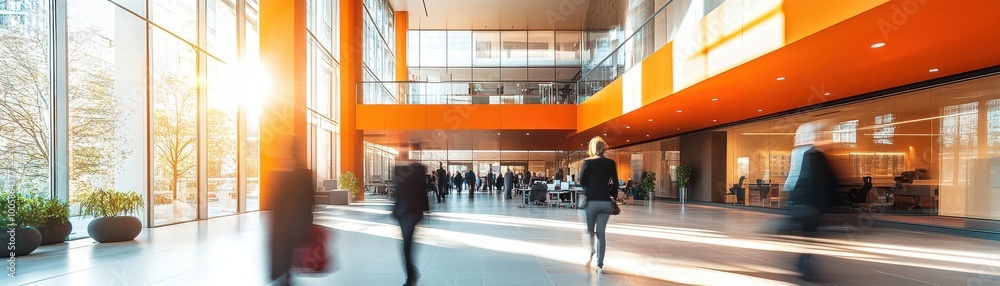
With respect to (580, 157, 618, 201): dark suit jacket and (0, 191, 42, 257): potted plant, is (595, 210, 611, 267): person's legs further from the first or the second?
(0, 191, 42, 257): potted plant

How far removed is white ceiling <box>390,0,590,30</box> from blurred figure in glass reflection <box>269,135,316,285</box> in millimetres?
28775

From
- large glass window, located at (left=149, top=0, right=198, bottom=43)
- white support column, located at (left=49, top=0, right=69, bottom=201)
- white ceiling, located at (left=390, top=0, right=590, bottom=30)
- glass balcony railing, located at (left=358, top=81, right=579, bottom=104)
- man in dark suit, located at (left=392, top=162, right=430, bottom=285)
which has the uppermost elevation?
white ceiling, located at (left=390, top=0, right=590, bottom=30)

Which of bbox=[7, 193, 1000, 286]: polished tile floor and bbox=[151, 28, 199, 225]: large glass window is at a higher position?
bbox=[151, 28, 199, 225]: large glass window

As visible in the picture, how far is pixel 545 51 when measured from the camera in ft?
128

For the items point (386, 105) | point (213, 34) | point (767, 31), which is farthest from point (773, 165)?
point (213, 34)

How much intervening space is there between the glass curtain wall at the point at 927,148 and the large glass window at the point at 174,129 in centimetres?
1464

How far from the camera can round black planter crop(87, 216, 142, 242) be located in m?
9.30

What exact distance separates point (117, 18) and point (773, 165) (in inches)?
773

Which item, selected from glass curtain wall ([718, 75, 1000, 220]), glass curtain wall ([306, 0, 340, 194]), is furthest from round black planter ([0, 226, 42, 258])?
glass curtain wall ([718, 75, 1000, 220])

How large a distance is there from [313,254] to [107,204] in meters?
7.52

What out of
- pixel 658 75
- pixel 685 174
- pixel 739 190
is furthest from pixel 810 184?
pixel 685 174

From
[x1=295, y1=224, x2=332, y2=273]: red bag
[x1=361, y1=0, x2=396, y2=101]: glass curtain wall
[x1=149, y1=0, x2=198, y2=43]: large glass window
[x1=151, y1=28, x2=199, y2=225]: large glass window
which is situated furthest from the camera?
[x1=361, y1=0, x2=396, y2=101]: glass curtain wall

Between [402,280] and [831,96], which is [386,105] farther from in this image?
[402,280]

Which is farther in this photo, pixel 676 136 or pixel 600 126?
pixel 676 136
